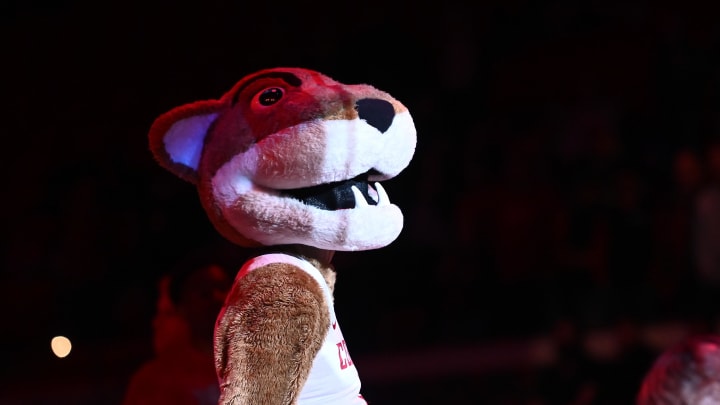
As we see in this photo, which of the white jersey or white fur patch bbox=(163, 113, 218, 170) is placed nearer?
the white jersey

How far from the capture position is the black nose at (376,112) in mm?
1150

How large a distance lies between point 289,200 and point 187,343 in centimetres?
56

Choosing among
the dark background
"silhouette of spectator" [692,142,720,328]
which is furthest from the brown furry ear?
"silhouette of spectator" [692,142,720,328]

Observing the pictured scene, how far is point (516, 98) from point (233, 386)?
159 inches

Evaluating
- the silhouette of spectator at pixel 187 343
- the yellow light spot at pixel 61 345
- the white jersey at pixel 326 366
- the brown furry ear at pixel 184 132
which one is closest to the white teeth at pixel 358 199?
the white jersey at pixel 326 366

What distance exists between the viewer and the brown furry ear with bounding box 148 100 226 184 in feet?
4.14

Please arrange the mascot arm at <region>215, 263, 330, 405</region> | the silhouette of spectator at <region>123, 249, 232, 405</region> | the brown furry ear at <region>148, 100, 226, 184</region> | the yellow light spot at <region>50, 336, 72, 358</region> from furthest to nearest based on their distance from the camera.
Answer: the yellow light spot at <region>50, 336, 72, 358</region> < the silhouette of spectator at <region>123, 249, 232, 405</region> < the brown furry ear at <region>148, 100, 226, 184</region> < the mascot arm at <region>215, 263, 330, 405</region>

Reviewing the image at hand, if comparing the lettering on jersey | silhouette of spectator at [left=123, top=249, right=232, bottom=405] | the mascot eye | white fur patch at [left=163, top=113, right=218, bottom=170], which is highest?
the mascot eye

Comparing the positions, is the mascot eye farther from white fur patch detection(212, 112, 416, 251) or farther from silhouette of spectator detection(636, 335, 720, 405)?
silhouette of spectator detection(636, 335, 720, 405)

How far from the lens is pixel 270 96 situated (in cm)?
120

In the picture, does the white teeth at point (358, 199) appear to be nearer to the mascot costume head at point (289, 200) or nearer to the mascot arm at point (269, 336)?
the mascot costume head at point (289, 200)

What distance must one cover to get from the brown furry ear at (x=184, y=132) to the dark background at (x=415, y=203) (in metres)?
1.21

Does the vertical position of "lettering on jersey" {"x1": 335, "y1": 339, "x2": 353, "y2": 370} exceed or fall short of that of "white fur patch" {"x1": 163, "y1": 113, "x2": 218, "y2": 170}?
it falls short

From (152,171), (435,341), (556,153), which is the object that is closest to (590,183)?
(556,153)
